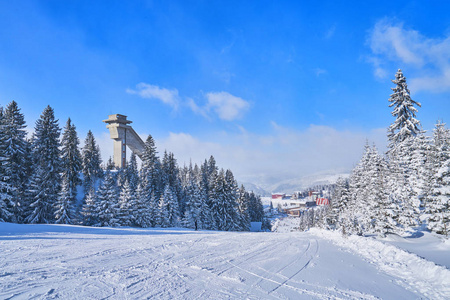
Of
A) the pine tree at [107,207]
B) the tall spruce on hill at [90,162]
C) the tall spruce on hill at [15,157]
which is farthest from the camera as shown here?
the tall spruce on hill at [90,162]

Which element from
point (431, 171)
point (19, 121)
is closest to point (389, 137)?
point (431, 171)

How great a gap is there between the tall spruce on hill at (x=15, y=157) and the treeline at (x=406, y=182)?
33610 mm

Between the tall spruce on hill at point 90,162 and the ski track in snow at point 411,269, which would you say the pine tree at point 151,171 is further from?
the ski track in snow at point 411,269

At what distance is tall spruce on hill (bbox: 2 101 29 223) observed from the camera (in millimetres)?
27031

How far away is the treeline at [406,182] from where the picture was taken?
61.9 feet

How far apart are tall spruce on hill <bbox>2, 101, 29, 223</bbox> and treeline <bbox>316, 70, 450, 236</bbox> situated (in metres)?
33.6

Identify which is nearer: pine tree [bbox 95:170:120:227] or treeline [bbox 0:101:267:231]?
treeline [bbox 0:101:267:231]

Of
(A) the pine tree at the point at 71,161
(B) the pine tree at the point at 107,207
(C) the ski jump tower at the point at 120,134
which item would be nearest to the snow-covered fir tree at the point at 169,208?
(B) the pine tree at the point at 107,207

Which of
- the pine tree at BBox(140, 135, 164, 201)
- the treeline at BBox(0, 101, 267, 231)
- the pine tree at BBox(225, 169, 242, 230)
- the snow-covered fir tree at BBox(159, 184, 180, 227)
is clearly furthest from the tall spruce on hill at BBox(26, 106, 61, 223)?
the pine tree at BBox(225, 169, 242, 230)

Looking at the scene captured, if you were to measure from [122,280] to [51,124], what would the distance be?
35870 mm

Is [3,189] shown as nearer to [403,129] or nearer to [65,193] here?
[65,193]

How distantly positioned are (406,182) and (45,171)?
1677 inches

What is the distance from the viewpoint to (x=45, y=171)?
3102 centimetres

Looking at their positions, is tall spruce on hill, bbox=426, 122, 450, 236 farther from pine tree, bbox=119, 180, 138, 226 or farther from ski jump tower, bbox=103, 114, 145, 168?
ski jump tower, bbox=103, 114, 145, 168
